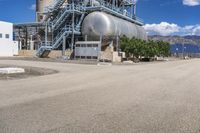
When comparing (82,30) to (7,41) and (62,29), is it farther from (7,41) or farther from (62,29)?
(7,41)

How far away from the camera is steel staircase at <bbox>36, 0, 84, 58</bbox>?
56722 mm

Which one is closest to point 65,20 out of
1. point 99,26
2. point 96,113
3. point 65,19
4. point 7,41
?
point 65,19

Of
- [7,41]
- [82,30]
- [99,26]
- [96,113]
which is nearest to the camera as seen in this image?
[96,113]

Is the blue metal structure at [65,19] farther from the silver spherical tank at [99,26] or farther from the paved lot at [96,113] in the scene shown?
the paved lot at [96,113]

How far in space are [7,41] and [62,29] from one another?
37.6 ft

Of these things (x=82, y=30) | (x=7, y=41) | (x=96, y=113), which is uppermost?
(x=82, y=30)

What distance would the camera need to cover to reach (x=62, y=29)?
58.2 meters

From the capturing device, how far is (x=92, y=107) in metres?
10.2

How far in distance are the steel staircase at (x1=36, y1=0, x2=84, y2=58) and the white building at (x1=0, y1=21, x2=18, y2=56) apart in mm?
7669

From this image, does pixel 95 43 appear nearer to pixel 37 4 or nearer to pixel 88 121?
pixel 37 4

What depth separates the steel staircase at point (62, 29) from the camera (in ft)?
186

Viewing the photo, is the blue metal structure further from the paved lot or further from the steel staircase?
the paved lot

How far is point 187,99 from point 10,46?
54207mm

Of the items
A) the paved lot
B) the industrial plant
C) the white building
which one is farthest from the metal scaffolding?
the paved lot
